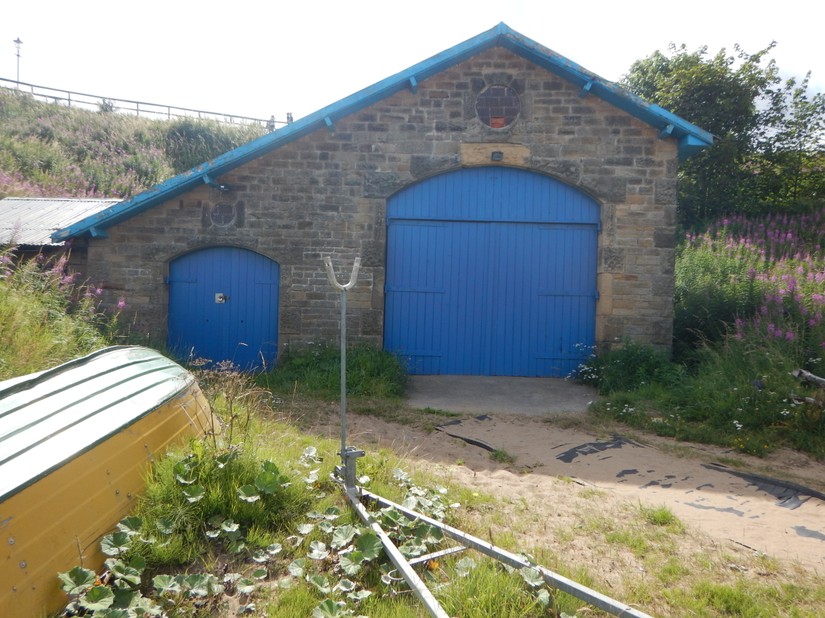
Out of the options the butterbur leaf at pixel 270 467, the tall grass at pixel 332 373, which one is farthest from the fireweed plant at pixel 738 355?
the butterbur leaf at pixel 270 467

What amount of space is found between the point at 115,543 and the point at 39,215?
1059 cm

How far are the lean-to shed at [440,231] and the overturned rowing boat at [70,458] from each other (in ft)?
18.2

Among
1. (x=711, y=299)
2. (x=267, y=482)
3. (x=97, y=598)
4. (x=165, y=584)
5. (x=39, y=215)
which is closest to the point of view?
(x=97, y=598)

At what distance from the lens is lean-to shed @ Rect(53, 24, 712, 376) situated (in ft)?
32.2

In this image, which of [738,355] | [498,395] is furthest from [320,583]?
[738,355]

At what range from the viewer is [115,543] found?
3.34 meters

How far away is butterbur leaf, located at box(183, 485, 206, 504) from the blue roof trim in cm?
663

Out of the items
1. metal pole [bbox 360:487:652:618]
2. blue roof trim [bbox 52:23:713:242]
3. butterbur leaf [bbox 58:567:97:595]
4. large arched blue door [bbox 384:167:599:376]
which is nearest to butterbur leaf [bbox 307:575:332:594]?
metal pole [bbox 360:487:652:618]

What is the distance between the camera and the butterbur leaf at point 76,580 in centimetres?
295

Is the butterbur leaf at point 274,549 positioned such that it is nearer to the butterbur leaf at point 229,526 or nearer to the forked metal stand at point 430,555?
the butterbur leaf at point 229,526

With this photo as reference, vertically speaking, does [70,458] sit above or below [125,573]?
above

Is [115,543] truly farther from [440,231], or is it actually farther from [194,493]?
[440,231]

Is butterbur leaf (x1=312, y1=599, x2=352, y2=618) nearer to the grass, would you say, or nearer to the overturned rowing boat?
the grass

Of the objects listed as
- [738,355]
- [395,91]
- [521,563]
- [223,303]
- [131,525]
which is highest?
[395,91]
